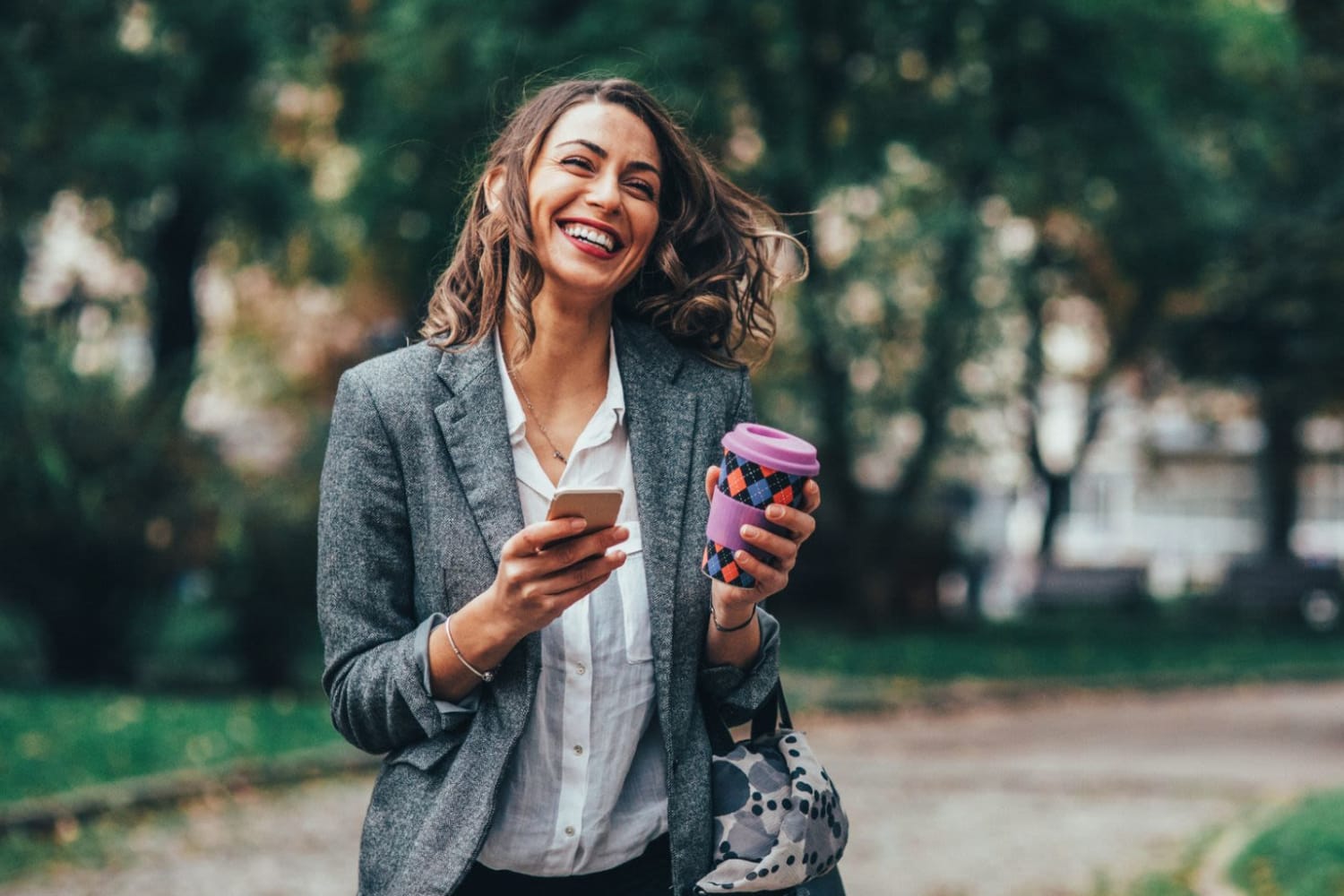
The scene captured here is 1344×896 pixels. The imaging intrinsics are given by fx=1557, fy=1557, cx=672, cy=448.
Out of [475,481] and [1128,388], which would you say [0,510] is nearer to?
[475,481]

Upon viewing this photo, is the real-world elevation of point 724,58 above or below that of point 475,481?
above

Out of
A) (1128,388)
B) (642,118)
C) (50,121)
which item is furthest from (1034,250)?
(642,118)

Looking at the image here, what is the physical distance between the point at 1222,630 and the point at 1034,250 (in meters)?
6.26

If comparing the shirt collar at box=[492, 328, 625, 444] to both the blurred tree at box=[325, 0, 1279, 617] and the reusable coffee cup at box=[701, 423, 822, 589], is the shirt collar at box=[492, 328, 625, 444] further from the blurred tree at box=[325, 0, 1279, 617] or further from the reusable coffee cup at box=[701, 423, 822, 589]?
the blurred tree at box=[325, 0, 1279, 617]

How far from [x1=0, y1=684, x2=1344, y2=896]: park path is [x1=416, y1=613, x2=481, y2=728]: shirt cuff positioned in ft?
17.2

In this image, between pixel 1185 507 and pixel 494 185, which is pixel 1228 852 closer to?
pixel 494 185

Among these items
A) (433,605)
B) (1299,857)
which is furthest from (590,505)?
(1299,857)

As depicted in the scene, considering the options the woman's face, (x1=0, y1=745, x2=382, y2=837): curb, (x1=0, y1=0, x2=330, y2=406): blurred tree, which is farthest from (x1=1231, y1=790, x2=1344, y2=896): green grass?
(x1=0, y1=0, x2=330, y2=406): blurred tree

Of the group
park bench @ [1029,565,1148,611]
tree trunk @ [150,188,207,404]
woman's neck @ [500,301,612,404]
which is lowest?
park bench @ [1029,565,1148,611]

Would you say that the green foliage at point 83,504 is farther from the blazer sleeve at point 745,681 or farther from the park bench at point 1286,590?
the park bench at point 1286,590

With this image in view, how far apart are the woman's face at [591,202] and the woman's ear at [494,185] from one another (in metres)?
0.09

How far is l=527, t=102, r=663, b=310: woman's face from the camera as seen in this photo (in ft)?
7.59

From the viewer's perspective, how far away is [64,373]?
486 inches

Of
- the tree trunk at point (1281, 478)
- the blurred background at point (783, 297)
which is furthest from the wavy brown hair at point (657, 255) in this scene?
the tree trunk at point (1281, 478)
